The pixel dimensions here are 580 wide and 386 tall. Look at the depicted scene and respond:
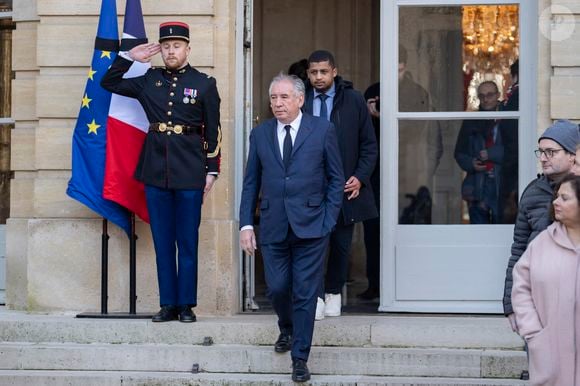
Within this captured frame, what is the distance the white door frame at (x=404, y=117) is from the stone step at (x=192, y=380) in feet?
4.12

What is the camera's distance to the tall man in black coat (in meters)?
9.48

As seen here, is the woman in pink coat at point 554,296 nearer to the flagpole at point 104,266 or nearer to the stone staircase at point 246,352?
the stone staircase at point 246,352

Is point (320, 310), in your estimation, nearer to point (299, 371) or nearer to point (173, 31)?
point (299, 371)

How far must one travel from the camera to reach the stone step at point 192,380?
8.48 metres

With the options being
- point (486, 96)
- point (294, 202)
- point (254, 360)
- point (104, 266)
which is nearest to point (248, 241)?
A: point (294, 202)

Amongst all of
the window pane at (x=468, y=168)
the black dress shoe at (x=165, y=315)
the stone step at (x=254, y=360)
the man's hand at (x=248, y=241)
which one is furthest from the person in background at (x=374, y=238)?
the man's hand at (x=248, y=241)

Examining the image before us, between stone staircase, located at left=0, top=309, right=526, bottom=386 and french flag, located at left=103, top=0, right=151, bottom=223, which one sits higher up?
french flag, located at left=103, top=0, right=151, bottom=223

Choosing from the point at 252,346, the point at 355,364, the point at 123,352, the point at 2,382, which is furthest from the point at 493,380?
the point at 2,382

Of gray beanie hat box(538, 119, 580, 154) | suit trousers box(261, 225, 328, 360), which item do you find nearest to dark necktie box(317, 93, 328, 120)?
suit trousers box(261, 225, 328, 360)

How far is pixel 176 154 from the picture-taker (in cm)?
906

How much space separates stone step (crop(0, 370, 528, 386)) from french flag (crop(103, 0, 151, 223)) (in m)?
1.27

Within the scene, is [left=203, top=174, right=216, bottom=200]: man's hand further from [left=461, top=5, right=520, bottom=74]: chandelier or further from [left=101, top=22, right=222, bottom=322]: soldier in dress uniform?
[left=461, top=5, right=520, bottom=74]: chandelier

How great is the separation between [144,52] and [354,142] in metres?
1.58

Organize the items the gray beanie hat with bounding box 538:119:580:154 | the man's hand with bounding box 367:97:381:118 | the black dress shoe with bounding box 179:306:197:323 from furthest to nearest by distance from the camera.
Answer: the man's hand with bounding box 367:97:381:118
the black dress shoe with bounding box 179:306:197:323
the gray beanie hat with bounding box 538:119:580:154
